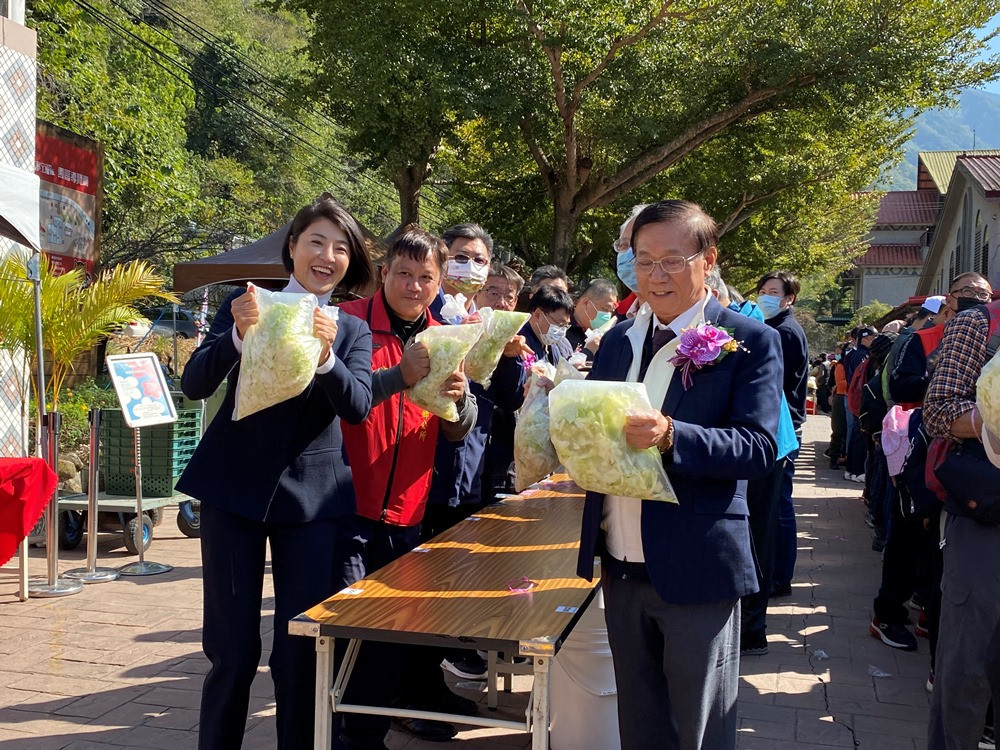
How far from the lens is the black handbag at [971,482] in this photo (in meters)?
2.93

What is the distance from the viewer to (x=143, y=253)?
22516 millimetres

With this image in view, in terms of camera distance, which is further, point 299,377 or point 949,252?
point 949,252

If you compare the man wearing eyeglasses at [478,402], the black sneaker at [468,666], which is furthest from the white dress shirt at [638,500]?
the black sneaker at [468,666]

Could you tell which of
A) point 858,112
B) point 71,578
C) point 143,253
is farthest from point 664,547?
point 143,253

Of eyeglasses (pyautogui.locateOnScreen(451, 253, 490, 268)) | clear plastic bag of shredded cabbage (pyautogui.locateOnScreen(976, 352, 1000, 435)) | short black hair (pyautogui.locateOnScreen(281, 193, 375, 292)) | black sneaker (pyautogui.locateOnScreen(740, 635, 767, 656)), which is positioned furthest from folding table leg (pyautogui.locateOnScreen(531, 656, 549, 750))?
black sneaker (pyautogui.locateOnScreen(740, 635, 767, 656))

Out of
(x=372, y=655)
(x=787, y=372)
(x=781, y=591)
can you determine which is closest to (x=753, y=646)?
(x=781, y=591)

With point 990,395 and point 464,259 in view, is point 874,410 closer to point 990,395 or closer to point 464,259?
point 464,259

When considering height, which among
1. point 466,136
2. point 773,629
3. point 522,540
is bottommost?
point 773,629

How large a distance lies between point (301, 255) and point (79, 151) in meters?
9.48

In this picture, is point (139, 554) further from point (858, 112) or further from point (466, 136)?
point (858, 112)

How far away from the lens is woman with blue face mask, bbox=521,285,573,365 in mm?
5473

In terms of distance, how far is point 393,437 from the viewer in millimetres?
3617

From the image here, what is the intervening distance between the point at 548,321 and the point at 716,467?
123 inches

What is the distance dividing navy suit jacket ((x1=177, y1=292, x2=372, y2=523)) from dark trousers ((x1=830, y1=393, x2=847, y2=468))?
13794mm
